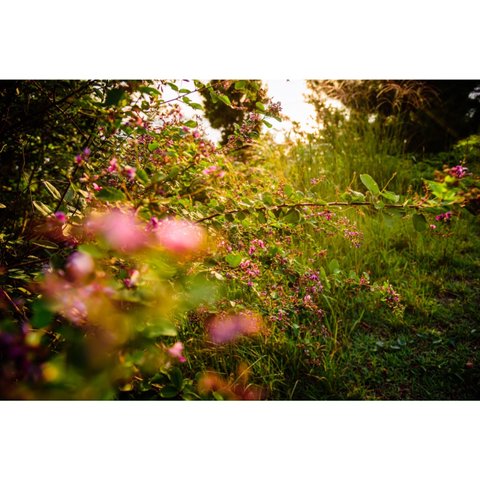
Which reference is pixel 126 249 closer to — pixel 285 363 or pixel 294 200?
pixel 294 200

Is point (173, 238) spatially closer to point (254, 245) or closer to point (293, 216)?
point (293, 216)

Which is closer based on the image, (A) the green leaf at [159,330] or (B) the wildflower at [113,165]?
(A) the green leaf at [159,330]

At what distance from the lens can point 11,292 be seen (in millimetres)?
1394

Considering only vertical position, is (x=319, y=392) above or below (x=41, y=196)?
below

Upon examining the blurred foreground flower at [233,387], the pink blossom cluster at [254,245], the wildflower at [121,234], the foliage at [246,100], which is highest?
the foliage at [246,100]

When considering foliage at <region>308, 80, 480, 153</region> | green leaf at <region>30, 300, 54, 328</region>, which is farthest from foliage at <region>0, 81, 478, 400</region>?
foliage at <region>308, 80, 480, 153</region>

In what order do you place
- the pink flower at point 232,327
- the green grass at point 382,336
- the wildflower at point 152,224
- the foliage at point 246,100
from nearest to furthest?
the wildflower at point 152,224 < the foliage at point 246,100 < the green grass at point 382,336 < the pink flower at point 232,327

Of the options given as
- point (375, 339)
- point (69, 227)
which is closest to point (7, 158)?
point (69, 227)

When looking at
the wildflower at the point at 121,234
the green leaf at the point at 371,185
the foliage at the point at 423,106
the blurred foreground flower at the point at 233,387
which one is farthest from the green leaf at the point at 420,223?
the foliage at the point at 423,106

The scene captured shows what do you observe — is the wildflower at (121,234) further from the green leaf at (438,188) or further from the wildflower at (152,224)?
the green leaf at (438,188)

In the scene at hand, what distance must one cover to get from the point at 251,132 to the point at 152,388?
1196 mm

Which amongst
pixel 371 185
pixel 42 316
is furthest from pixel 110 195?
pixel 371 185

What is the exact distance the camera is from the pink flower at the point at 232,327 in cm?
190

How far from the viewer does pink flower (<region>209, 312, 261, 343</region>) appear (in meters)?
1.90
